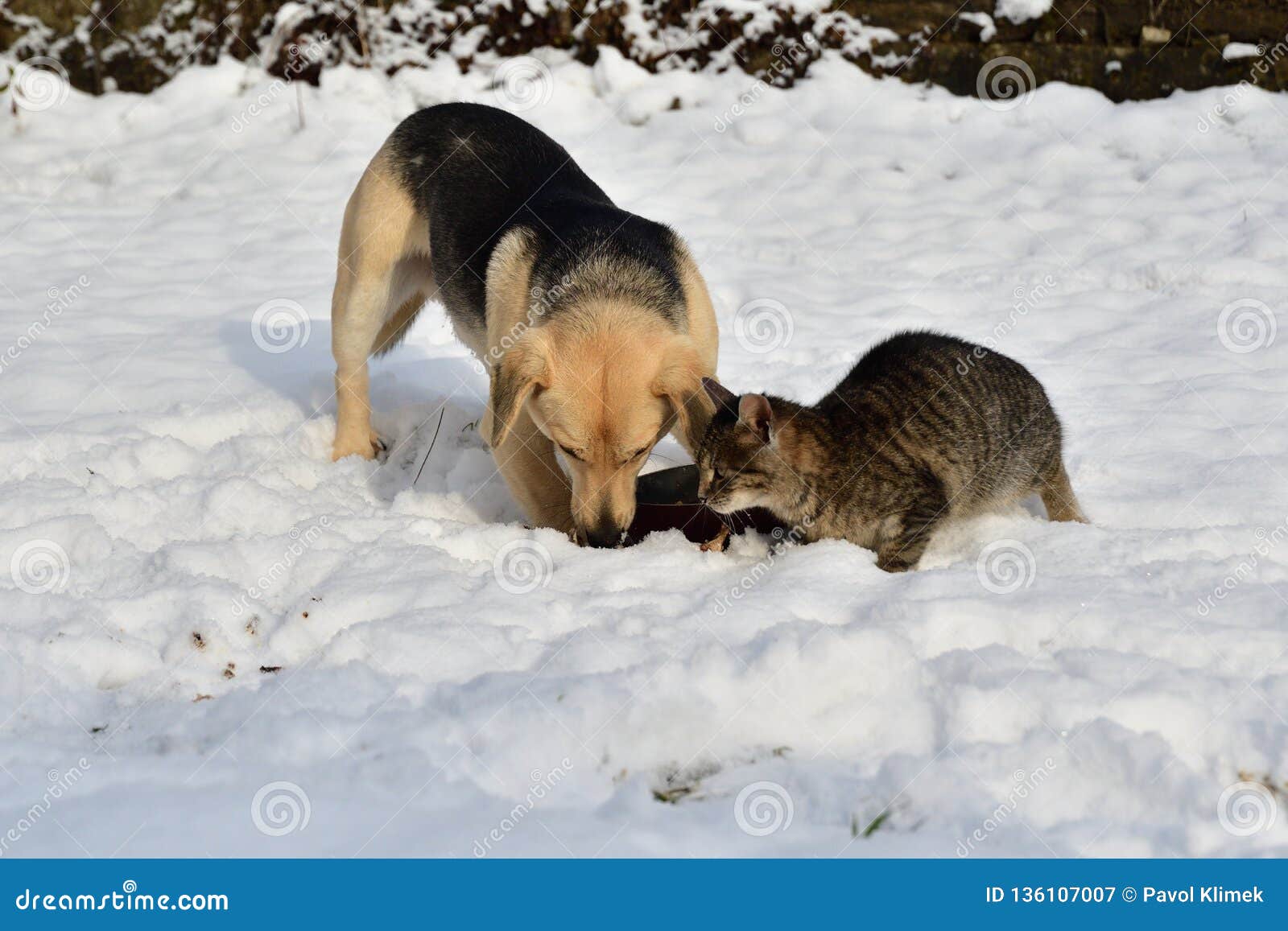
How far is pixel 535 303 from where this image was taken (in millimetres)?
4477

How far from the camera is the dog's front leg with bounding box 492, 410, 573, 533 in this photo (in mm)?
4402

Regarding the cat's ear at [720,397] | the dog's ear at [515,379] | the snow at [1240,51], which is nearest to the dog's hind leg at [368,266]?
the dog's ear at [515,379]

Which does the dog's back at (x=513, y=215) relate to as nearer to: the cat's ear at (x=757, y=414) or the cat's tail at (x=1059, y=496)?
the cat's ear at (x=757, y=414)

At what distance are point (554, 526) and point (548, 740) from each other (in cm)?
180

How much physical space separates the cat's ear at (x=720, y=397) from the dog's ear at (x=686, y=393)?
0.02 metres

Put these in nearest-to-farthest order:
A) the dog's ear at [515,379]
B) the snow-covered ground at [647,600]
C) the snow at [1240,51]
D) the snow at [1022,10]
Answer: the snow-covered ground at [647,600]
the dog's ear at [515,379]
the snow at [1240,51]
the snow at [1022,10]

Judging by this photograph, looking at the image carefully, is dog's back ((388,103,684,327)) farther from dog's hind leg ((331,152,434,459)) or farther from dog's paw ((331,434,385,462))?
dog's paw ((331,434,385,462))

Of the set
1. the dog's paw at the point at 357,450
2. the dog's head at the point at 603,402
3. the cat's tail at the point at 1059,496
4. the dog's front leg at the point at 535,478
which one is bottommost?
the dog's paw at the point at 357,450

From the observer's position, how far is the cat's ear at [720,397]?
3.98m

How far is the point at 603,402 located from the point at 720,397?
0.40m

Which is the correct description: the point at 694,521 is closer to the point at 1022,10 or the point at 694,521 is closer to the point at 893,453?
the point at 893,453

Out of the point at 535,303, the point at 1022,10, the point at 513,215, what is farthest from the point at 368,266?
the point at 1022,10

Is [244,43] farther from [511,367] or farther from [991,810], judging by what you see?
[991,810]
